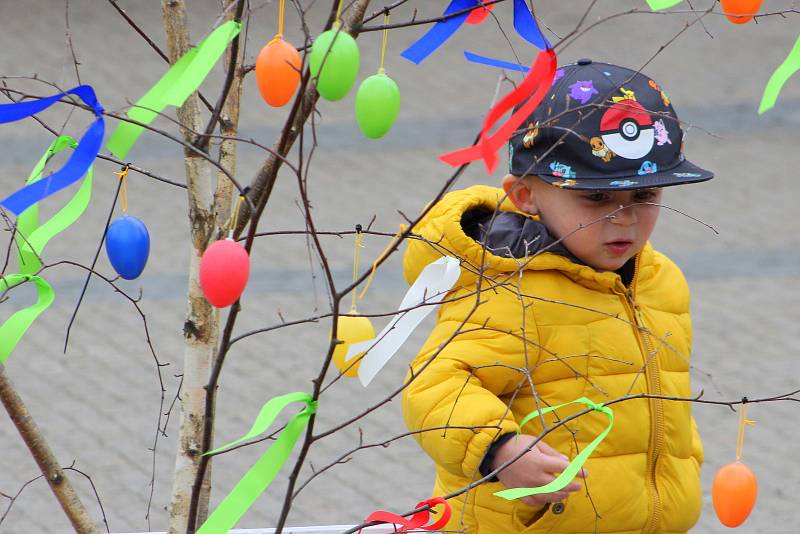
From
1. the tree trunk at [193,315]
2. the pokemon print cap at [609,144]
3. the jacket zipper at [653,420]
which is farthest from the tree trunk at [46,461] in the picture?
the jacket zipper at [653,420]

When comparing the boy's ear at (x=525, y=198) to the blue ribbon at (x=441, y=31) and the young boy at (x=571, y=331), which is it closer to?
the young boy at (x=571, y=331)

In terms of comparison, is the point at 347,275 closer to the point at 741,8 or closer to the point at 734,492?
the point at 734,492

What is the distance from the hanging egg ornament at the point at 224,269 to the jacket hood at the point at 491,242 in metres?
0.68

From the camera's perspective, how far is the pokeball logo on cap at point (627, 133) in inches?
76.6

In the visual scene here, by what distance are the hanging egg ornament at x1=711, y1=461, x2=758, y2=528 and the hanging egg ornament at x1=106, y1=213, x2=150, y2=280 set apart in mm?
947

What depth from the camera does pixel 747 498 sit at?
182 centimetres

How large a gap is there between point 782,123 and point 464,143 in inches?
83.6

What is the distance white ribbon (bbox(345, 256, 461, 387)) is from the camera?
1.60 meters

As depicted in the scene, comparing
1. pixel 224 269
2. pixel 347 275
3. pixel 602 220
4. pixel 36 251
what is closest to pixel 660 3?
pixel 602 220

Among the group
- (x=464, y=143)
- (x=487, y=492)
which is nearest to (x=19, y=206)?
(x=487, y=492)

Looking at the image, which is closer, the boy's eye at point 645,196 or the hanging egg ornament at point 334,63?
the hanging egg ornament at point 334,63

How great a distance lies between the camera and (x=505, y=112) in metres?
1.40

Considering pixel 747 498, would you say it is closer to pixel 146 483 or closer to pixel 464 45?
pixel 146 483

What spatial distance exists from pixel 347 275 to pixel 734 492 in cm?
369
